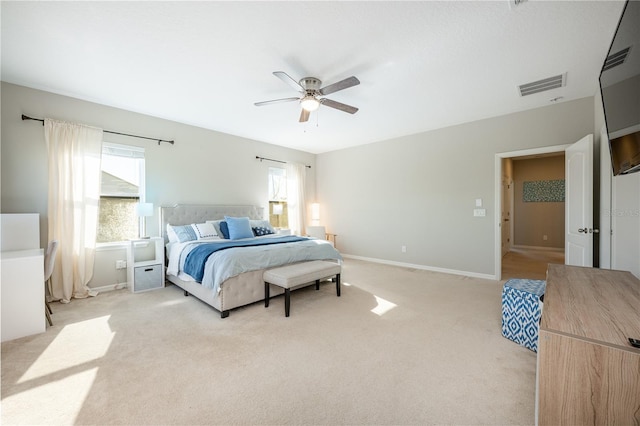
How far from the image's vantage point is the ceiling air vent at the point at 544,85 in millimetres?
3047

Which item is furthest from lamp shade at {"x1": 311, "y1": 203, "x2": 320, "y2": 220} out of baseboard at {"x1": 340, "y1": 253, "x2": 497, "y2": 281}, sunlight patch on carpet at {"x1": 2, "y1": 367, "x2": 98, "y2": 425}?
sunlight patch on carpet at {"x1": 2, "y1": 367, "x2": 98, "y2": 425}

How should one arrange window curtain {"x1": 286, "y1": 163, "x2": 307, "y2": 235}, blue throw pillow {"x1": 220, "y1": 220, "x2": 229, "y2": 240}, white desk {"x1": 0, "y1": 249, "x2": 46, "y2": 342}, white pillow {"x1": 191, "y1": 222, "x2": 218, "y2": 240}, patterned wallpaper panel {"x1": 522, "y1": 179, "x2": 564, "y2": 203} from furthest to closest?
1. patterned wallpaper panel {"x1": 522, "y1": 179, "x2": 564, "y2": 203}
2. window curtain {"x1": 286, "y1": 163, "x2": 307, "y2": 235}
3. blue throw pillow {"x1": 220, "y1": 220, "x2": 229, "y2": 240}
4. white pillow {"x1": 191, "y1": 222, "x2": 218, "y2": 240}
5. white desk {"x1": 0, "y1": 249, "x2": 46, "y2": 342}

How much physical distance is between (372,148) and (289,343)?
15.2 feet

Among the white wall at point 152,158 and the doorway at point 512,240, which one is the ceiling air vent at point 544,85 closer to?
the doorway at point 512,240

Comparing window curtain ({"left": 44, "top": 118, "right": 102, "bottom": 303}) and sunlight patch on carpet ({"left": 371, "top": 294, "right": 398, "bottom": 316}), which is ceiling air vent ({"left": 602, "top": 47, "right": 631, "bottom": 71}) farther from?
window curtain ({"left": 44, "top": 118, "right": 102, "bottom": 303})

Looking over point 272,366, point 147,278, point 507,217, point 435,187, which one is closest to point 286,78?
point 272,366

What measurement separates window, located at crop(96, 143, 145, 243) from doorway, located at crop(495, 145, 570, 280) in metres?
5.76

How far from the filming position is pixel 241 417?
1528 mm

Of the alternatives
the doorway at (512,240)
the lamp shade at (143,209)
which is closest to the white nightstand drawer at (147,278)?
the lamp shade at (143,209)

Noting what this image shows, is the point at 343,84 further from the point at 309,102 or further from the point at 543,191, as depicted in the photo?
the point at 543,191

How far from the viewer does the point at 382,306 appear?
10.5 feet

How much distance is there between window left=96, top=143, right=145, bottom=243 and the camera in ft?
12.9

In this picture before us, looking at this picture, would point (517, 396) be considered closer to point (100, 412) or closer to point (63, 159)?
point (100, 412)

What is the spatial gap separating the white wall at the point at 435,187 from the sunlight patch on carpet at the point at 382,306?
2.13 metres
